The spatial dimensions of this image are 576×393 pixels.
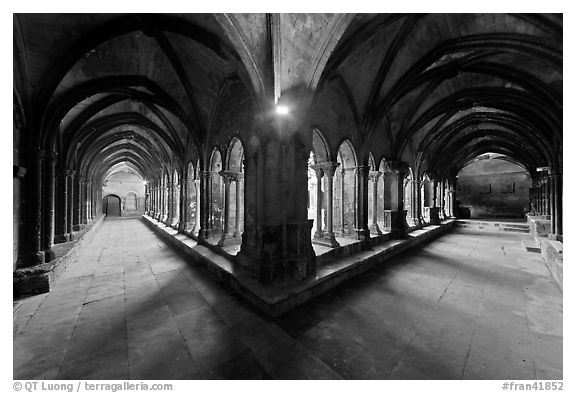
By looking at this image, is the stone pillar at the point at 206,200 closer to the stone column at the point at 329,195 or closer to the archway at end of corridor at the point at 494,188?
the stone column at the point at 329,195

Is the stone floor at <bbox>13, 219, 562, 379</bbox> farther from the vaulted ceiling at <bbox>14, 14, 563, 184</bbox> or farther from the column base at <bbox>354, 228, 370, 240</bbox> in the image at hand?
the vaulted ceiling at <bbox>14, 14, 563, 184</bbox>

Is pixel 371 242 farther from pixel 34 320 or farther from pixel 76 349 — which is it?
pixel 34 320

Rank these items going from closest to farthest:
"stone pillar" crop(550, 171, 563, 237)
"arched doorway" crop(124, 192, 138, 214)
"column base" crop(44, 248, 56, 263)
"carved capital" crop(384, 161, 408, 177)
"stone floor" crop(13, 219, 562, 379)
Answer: "stone floor" crop(13, 219, 562, 379) → "column base" crop(44, 248, 56, 263) → "stone pillar" crop(550, 171, 563, 237) → "carved capital" crop(384, 161, 408, 177) → "arched doorway" crop(124, 192, 138, 214)

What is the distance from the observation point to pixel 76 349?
237 cm

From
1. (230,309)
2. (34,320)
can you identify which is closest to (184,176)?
(34,320)

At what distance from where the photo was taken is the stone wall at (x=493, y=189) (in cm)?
1850

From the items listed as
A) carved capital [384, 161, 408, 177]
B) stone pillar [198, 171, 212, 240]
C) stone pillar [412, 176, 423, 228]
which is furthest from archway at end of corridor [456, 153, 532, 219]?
stone pillar [198, 171, 212, 240]

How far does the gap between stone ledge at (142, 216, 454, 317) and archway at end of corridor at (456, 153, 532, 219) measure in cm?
1699

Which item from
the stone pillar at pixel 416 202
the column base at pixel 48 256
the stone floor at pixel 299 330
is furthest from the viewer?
the stone pillar at pixel 416 202

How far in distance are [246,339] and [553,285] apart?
20.4ft

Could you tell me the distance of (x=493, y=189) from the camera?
767 inches

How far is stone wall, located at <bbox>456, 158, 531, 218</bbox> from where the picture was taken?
1850 cm

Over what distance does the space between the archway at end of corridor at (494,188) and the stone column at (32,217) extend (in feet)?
77.1

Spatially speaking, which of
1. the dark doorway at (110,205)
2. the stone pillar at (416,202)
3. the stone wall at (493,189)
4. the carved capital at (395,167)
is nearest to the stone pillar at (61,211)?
the carved capital at (395,167)
